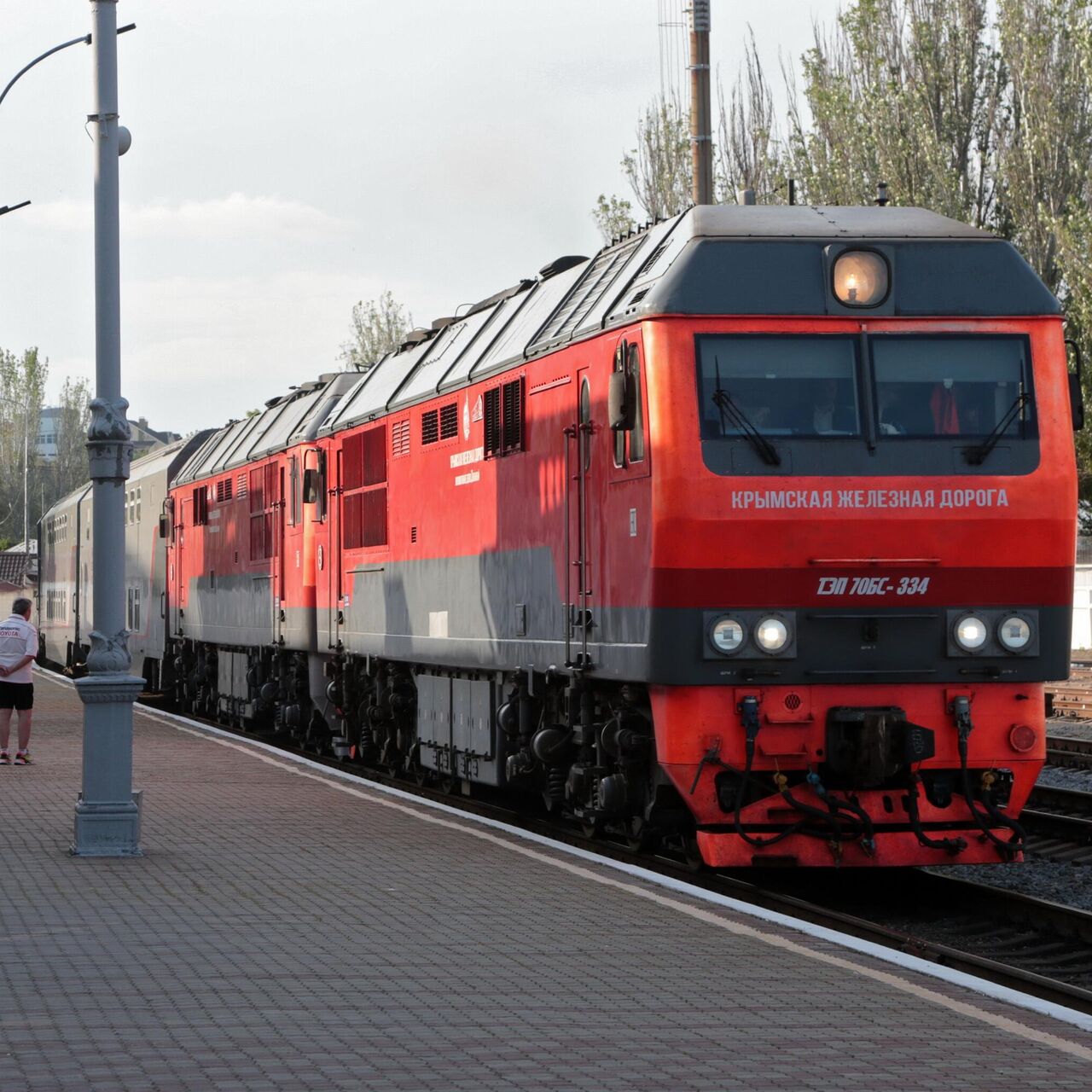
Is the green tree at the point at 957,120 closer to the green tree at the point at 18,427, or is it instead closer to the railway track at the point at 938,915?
the railway track at the point at 938,915

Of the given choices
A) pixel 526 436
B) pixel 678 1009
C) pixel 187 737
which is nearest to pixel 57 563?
pixel 187 737

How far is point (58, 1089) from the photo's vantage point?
20.0ft

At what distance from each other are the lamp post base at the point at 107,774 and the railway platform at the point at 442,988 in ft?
0.67

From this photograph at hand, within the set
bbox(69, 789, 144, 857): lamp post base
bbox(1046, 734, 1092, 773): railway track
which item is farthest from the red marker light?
bbox(1046, 734, 1092, 773): railway track

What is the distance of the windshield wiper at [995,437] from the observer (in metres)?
11.3

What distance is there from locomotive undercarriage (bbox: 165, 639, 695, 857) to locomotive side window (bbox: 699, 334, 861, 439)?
174 cm

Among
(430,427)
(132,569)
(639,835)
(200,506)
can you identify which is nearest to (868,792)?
(639,835)

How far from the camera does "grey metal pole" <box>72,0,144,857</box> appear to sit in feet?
40.4

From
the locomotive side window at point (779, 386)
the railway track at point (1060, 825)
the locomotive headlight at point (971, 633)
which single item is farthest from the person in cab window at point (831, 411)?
the railway track at point (1060, 825)

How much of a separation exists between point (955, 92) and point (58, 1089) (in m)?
41.6

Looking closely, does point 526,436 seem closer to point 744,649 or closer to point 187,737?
point 744,649

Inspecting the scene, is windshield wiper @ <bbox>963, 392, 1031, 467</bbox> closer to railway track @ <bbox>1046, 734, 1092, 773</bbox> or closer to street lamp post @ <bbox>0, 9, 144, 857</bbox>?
street lamp post @ <bbox>0, 9, 144, 857</bbox>

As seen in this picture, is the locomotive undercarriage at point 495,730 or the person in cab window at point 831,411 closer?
the person in cab window at point 831,411

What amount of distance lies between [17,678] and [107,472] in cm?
712
